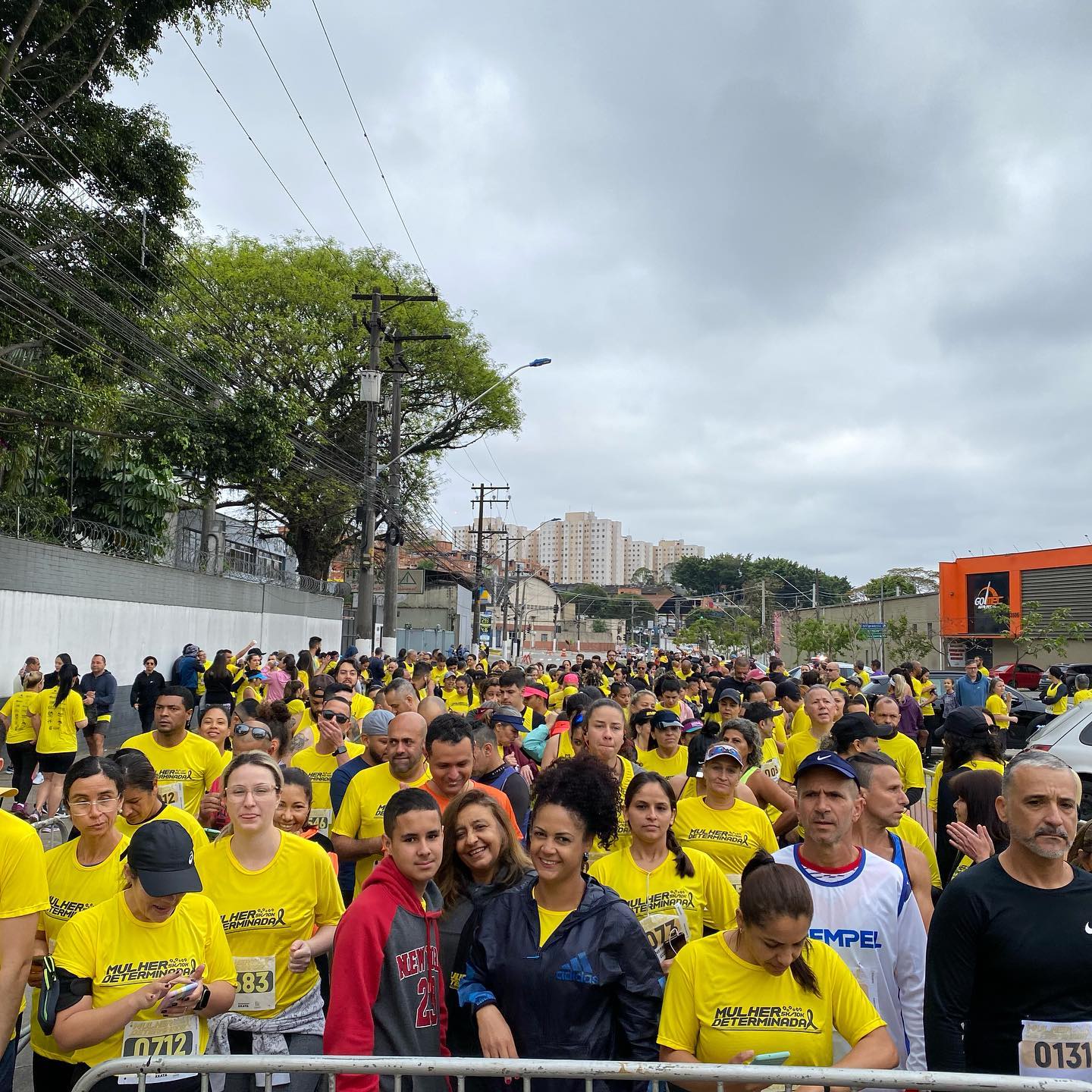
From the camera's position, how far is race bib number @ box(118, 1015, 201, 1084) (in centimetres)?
318

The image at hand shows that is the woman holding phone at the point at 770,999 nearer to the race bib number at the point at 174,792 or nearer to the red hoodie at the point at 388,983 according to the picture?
the red hoodie at the point at 388,983

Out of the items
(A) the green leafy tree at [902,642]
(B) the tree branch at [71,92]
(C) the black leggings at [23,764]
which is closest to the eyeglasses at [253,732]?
(C) the black leggings at [23,764]

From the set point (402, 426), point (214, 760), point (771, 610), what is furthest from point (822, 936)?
point (771, 610)

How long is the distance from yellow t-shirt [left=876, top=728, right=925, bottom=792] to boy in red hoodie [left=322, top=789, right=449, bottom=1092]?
17.2 feet

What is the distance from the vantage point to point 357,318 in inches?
1407

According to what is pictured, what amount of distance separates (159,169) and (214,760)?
38.7 feet

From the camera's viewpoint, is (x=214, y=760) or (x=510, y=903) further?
(x=214, y=760)

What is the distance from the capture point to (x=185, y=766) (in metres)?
6.19

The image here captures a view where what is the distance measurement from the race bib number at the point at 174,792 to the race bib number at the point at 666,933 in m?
3.39

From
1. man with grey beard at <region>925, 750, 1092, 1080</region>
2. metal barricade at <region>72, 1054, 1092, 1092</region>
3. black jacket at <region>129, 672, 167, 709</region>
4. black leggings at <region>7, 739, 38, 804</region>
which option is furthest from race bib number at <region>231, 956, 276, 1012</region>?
black jacket at <region>129, 672, 167, 709</region>

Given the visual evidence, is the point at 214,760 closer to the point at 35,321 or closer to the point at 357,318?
the point at 35,321

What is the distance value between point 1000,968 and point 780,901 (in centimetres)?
71

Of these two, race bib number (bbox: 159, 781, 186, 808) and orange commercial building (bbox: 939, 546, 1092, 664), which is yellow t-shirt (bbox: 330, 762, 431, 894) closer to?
race bib number (bbox: 159, 781, 186, 808)

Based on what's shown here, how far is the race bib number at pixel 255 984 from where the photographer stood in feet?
12.1
